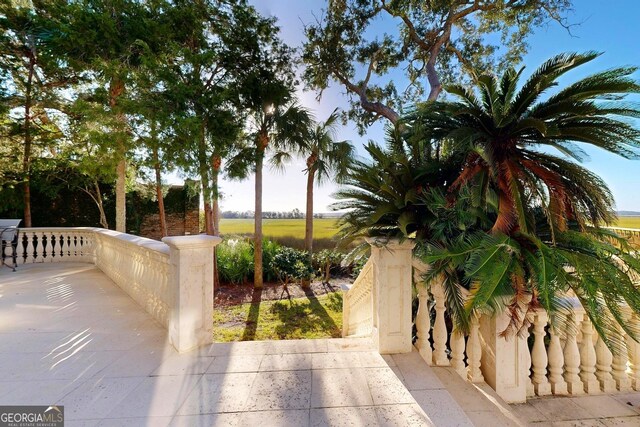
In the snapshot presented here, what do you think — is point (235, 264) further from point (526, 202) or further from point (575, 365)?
point (575, 365)

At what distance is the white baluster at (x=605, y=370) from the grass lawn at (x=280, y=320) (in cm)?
364

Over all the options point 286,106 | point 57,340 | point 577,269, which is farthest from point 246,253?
point 577,269

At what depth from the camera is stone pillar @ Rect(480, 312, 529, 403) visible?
221 centimetres

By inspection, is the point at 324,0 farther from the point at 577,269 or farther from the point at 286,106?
the point at 577,269

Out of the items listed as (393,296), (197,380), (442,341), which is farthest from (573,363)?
(197,380)

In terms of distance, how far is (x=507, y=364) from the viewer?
2.21m

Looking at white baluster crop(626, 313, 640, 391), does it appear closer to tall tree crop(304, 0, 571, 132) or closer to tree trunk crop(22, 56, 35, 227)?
tall tree crop(304, 0, 571, 132)

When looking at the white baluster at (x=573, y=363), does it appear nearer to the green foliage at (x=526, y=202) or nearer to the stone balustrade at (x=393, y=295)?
the green foliage at (x=526, y=202)

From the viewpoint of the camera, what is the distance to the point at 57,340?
273cm

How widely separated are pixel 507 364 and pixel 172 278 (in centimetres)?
334

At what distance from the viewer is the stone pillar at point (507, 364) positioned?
221 cm

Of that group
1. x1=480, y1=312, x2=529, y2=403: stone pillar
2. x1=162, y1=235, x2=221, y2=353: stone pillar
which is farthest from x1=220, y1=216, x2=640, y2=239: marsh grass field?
x1=480, y1=312, x2=529, y2=403: stone pillar

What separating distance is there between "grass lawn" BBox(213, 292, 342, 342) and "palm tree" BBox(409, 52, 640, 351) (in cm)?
367

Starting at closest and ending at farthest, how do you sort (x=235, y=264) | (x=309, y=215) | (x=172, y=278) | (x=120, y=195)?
(x=172, y=278) → (x=120, y=195) → (x=235, y=264) → (x=309, y=215)
